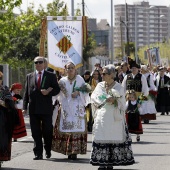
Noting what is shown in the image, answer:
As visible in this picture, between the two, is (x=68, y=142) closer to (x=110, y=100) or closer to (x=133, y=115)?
(x=110, y=100)

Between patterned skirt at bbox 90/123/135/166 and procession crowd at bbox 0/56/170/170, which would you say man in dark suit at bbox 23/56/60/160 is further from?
patterned skirt at bbox 90/123/135/166

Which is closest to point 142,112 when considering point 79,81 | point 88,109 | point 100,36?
point 88,109

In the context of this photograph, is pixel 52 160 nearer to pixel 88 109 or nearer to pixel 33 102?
pixel 33 102

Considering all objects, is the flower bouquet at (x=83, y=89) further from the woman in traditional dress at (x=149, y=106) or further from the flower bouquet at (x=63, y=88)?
the woman in traditional dress at (x=149, y=106)

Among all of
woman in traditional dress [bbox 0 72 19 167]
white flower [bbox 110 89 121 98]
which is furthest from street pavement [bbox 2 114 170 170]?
white flower [bbox 110 89 121 98]

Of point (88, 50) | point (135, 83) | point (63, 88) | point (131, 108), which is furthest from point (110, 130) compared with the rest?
point (88, 50)

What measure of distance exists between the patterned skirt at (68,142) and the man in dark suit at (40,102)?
0.15m

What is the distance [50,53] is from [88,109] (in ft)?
5.45

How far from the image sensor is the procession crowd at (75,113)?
41.1 ft

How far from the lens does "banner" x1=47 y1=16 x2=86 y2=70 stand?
65.3ft

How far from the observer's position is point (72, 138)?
14484mm

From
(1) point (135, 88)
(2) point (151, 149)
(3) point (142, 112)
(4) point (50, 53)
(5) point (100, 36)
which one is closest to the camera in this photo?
(2) point (151, 149)

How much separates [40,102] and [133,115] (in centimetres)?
396

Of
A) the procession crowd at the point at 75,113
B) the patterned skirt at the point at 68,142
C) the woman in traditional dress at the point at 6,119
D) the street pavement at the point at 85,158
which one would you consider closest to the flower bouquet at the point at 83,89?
the procession crowd at the point at 75,113
